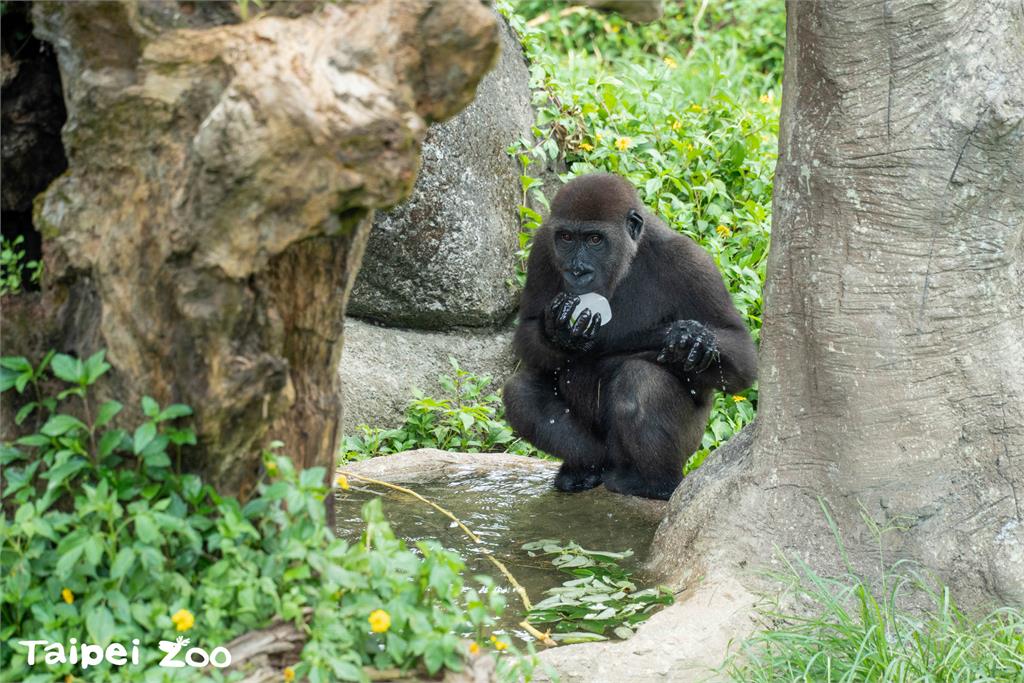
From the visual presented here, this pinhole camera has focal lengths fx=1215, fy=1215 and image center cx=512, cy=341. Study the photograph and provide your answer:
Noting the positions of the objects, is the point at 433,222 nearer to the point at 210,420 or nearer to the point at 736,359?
the point at 736,359

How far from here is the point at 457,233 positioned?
306 inches

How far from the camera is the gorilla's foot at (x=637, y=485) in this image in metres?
6.02

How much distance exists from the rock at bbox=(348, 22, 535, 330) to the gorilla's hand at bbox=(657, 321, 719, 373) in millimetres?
2280

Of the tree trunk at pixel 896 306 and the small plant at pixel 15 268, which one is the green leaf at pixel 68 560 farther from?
the tree trunk at pixel 896 306

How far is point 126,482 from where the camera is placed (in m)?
2.92

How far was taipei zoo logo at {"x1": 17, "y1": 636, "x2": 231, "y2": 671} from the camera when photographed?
2770mm

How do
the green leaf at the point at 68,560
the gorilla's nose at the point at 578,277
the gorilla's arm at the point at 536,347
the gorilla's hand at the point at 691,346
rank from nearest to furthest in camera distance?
1. the green leaf at the point at 68,560
2. the gorilla's hand at the point at 691,346
3. the gorilla's nose at the point at 578,277
4. the gorilla's arm at the point at 536,347

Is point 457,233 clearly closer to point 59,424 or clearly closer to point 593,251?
point 593,251

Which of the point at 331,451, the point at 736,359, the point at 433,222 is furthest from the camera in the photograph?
the point at 433,222

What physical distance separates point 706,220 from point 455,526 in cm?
373

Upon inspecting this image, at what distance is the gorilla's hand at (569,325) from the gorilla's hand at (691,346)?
1.37ft

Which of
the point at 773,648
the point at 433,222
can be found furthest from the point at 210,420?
the point at 433,222

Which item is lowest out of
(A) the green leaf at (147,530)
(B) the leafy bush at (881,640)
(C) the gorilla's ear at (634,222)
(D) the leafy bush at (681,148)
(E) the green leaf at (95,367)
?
(B) the leafy bush at (881,640)

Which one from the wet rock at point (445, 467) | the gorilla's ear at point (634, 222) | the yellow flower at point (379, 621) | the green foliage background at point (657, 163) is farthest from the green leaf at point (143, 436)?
the green foliage background at point (657, 163)
